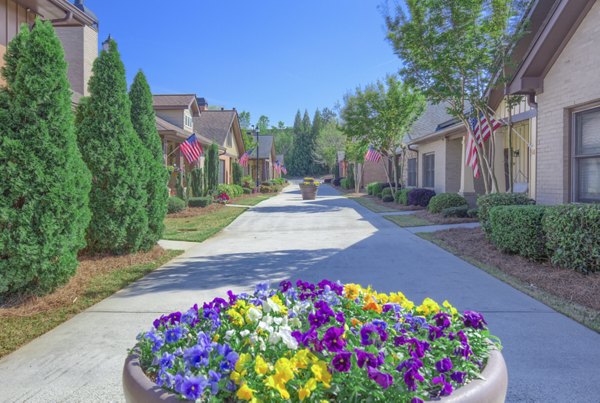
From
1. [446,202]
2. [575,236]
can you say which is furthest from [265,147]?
[575,236]

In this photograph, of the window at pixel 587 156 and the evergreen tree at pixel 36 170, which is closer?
the evergreen tree at pixel 36 170

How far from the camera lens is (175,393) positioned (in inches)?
81.1

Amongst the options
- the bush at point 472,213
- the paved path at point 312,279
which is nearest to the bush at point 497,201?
the paved path at point 312,279

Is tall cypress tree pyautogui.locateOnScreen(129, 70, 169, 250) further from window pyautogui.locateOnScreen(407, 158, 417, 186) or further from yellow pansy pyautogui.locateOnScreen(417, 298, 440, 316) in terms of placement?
window pyautogui.locateOnScreen(407, 158, 417, 186)

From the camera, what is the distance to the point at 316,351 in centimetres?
231

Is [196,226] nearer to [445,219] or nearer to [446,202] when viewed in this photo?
[445,219]

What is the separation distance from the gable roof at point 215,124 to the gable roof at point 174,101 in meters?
5.61

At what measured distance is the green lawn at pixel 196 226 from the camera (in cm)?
1172

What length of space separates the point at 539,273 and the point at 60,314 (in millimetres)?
6580

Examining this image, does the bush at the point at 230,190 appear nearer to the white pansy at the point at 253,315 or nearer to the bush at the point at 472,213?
the bush at the point at 472,213

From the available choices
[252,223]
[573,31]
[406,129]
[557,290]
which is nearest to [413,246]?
[557,290]

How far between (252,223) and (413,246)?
21.9 feet

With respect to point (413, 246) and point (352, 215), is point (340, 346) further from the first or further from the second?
point (352, 215)

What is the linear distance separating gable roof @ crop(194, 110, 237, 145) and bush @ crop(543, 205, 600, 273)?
27.2 meters
